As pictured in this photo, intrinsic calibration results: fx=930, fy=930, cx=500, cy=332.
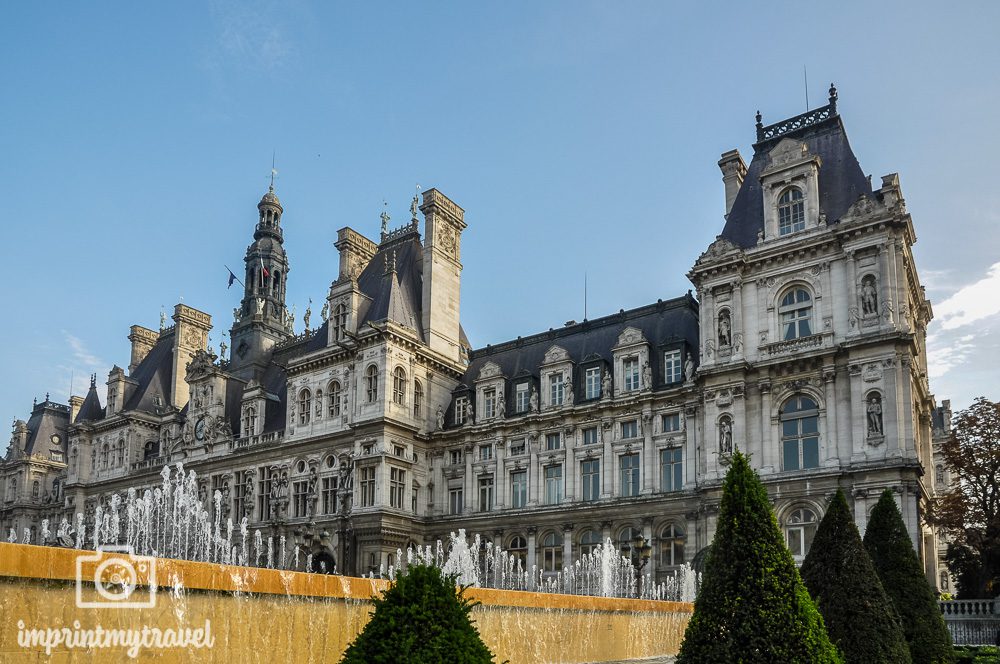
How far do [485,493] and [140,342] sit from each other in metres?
43.2

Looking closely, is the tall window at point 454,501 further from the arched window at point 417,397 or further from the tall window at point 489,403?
the arched window at point 417,397

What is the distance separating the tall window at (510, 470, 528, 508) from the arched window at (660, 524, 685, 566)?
8.44m

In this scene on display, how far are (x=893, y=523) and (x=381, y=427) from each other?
102 feet

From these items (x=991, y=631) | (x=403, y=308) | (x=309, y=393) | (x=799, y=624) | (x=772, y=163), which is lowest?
(x=991, y=631)

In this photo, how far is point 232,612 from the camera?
38.7ft

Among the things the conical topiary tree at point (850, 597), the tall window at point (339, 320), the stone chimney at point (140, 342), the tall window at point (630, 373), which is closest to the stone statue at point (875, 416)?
the tall window at point (630, 373)

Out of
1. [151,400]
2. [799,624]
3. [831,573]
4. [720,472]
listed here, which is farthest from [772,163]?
[151,400]

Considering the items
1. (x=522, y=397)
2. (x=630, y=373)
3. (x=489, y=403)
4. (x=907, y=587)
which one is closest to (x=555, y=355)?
(x=522, y=397)

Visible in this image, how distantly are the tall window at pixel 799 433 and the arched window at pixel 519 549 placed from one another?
15.0 meters

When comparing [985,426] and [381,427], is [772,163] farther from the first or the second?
[381,427]

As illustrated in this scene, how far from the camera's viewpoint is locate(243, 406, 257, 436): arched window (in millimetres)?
59000

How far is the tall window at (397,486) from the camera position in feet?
164

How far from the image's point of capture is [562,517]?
46469mm

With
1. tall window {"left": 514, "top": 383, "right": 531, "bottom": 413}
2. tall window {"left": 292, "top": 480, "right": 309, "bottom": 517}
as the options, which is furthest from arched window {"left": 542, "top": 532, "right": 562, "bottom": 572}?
tall window {"left": 292, "top": 480, "right": 309, "bottom": 517}
